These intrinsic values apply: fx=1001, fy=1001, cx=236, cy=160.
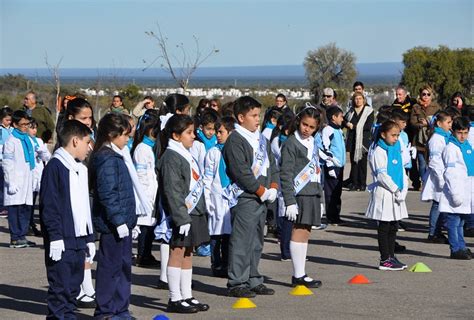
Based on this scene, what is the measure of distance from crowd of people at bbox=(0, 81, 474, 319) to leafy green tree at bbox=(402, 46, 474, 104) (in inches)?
919

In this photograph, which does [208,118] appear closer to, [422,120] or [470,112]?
[470,112]

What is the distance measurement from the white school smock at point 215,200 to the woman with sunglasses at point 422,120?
6.85 meters

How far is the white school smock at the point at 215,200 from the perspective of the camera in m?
11.3

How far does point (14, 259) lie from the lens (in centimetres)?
1255

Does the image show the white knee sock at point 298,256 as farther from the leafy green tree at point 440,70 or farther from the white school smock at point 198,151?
the leafy green tree at point 440,70

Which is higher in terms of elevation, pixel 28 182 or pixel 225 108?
pixel 225 108

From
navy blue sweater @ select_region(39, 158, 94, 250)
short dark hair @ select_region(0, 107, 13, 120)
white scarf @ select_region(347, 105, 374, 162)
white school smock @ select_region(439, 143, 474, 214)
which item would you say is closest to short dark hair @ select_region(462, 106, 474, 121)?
white school smock @ select_region(439, 143, 474, 214)

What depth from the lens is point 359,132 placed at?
19.6 metres

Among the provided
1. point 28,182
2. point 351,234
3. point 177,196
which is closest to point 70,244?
point 177,196

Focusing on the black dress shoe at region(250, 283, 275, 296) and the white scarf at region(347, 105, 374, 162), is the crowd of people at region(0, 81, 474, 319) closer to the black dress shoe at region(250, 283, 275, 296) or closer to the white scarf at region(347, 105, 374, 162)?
the black dress shoe at region(250, 283, 275, 296)

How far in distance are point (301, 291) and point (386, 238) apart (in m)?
1.81

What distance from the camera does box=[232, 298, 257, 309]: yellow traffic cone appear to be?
9.62 metres

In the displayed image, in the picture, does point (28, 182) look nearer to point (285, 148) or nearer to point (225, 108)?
point (225, 108)

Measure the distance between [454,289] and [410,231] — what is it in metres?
4.43
